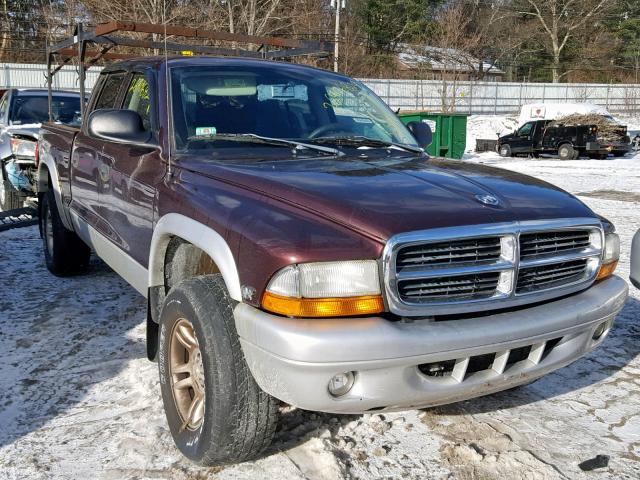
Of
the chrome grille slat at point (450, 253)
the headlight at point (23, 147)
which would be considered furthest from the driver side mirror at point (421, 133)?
the headlight at point (23, 147)

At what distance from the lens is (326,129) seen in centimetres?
392

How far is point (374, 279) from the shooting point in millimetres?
2383

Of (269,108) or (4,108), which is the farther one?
(4,108)

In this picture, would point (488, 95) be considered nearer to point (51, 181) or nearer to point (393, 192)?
point (51, 181)

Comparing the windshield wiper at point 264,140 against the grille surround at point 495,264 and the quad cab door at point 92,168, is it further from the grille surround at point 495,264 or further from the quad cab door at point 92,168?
the grille surround at point 495,264

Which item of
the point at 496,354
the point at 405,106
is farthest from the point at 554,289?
the point at 405,106

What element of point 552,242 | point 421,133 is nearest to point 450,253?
point 552,242

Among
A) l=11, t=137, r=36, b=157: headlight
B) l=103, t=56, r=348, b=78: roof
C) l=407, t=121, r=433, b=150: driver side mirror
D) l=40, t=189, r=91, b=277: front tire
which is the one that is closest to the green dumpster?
l=11, t=137, r=36, b=157: headlight

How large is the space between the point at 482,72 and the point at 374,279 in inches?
1999

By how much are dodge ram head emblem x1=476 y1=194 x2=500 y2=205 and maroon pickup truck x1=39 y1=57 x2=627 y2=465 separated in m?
0.01

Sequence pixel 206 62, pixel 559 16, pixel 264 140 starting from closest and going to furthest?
pixel 264 140 → pixel 206 62 → pixel 559 16

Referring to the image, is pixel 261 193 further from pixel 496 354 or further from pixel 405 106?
pixel 405 106

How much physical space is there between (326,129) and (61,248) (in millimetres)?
3066

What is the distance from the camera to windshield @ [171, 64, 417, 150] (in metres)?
3.62
